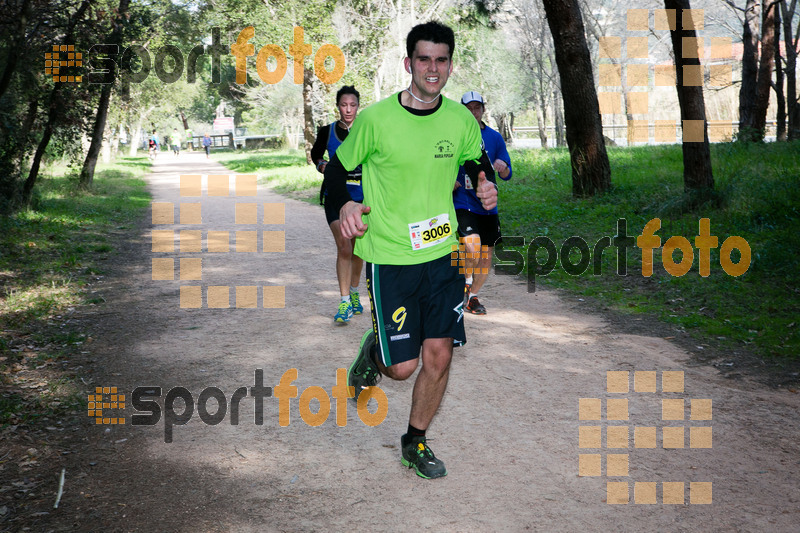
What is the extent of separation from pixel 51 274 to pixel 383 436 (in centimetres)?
757

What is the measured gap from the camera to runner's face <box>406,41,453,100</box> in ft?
13.6

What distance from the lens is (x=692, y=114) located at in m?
12.2

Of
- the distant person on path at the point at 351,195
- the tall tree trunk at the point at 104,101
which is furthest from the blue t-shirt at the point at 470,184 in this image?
the tall tree trunk at the point at 104,101

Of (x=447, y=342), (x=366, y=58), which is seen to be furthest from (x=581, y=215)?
(x=366, y=58)

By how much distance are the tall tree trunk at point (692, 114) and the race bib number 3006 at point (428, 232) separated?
9.15 m

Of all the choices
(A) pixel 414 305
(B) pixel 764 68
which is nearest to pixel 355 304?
(A) pixel 414 305

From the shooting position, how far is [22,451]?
4715 millimetres

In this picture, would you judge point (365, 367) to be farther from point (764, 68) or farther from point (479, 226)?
point (764, 68)

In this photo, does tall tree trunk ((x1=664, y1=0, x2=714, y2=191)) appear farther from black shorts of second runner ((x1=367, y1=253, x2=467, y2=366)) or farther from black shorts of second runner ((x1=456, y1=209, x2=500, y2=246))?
black shorts of second runner ((x1=367, y1=253, x2=467, y2=366))

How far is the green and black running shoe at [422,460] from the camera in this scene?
4230 millimetres

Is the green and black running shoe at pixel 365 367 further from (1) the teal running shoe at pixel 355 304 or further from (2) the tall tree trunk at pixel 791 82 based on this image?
(2) the tall tree trunk at pixel 791 82

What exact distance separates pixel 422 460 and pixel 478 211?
12.4 feet

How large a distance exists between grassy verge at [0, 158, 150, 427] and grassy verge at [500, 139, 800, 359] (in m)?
5.97

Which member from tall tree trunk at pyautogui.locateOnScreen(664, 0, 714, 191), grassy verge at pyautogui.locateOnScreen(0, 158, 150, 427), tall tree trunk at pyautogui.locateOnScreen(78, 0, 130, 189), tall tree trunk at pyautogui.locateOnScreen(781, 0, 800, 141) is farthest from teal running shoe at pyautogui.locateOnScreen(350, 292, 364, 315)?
tall tree trunk at pyautogui.locateOnScreen(781, 0, 800, 141)
